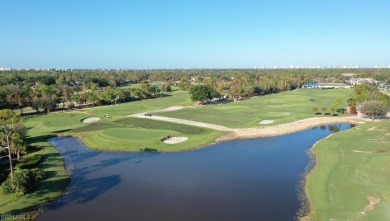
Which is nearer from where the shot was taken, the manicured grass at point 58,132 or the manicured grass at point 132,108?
the manicured grass at point 58,132

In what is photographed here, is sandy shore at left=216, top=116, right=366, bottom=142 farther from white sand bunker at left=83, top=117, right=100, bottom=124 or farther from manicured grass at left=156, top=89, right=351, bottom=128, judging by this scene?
white sand bunker at left=83, top=117, right=100, bottom=124

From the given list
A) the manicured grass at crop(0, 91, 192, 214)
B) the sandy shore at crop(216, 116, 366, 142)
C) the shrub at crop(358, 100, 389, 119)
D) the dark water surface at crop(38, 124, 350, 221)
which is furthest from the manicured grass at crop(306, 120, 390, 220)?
the manicured grass at crop(0, 91, 192, 214)

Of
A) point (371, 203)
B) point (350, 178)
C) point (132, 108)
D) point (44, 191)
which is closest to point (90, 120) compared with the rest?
point (132, 108)

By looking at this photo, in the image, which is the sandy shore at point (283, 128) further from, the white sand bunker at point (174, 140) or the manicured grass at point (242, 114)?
the white sand bunker at point (174, 140)

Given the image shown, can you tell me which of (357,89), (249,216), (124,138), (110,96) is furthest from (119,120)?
(357,89)

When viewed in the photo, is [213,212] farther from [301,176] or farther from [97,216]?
[301,176]

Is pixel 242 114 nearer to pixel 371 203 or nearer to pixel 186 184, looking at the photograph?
pixel 186 184

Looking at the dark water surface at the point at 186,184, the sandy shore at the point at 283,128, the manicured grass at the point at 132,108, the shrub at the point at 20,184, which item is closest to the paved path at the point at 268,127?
the sandy shore at the point at 283,128
